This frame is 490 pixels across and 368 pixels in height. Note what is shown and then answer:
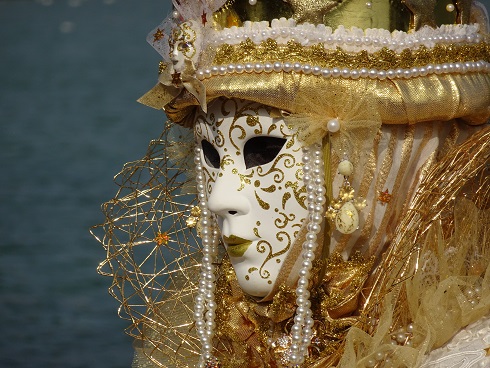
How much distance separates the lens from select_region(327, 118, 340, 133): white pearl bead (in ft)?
5.82

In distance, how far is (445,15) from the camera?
6.04ft

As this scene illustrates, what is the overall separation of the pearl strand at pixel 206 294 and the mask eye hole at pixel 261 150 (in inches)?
8.5

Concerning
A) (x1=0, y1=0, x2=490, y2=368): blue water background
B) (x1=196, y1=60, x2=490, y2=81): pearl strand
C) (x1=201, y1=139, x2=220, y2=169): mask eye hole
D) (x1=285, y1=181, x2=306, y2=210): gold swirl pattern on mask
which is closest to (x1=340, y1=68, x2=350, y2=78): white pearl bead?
(x1=196, y1=60, x2=490, y2=81): pearl strand

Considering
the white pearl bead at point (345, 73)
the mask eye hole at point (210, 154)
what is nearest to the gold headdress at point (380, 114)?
the white pearl bead at point (345, 73)

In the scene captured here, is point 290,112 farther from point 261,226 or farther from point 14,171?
point 14,171

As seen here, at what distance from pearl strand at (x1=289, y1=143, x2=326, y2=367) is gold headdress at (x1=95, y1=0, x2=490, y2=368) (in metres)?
0.03

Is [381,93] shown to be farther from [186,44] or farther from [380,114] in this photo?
[186,44]

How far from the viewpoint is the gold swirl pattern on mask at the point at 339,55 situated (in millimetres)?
1767

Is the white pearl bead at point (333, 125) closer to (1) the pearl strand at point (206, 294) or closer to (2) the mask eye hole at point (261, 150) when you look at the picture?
(2) the mask eye hole at point (261, 150)

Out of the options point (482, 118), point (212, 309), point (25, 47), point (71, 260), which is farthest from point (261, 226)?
point (25, 47)

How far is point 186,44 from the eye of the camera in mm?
1858

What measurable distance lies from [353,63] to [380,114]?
0.34ft

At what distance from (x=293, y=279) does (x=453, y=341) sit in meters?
0.33

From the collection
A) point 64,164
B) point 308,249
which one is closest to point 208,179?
point 308,249
